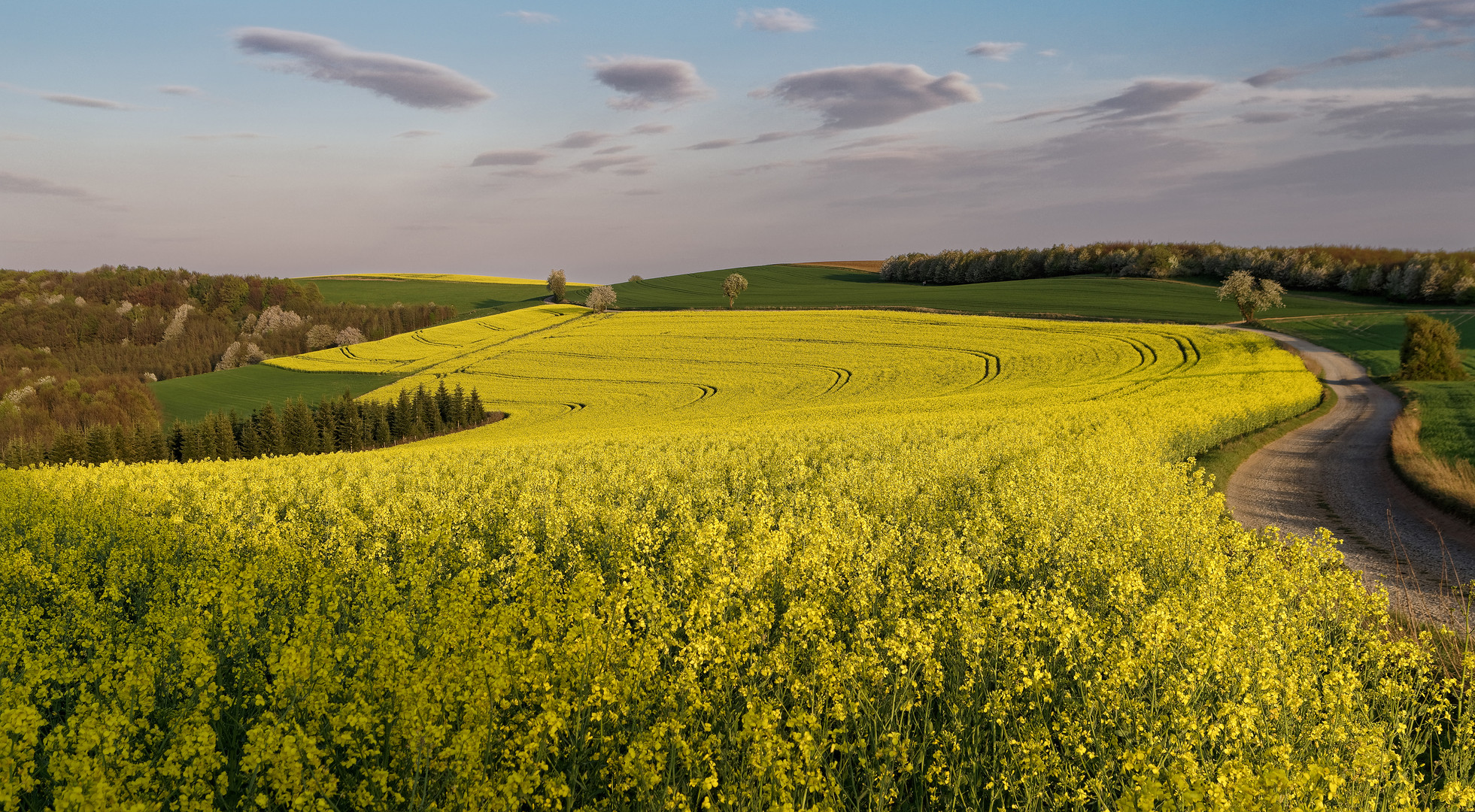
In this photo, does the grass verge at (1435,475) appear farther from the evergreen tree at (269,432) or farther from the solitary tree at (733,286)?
the solitary tree at (733,286)

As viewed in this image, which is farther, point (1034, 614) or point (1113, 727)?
point (1034, 614)

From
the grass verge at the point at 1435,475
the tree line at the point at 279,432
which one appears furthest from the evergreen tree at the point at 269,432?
the grass verge at the point at 1435,475

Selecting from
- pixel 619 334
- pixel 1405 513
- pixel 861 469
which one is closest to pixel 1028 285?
pixel 619 334

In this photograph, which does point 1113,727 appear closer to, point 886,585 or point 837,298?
point 886,585

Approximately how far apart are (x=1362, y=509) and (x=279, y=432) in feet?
235

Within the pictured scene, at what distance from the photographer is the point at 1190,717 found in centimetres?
541

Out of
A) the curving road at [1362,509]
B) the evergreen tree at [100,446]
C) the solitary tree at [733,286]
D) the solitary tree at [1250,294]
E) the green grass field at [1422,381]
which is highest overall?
the solitary tree at [733,286]

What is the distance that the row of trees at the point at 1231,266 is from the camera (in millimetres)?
87250

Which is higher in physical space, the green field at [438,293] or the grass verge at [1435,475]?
the green field at [438,293]

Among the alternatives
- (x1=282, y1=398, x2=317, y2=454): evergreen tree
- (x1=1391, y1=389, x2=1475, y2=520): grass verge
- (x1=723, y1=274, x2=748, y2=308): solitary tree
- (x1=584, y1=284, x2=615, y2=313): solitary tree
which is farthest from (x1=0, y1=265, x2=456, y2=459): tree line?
(x1=1391, y1=389, x2=1475, y2=520): grass verge

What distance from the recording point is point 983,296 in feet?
348

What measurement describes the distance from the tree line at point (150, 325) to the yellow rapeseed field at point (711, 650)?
83793 mm

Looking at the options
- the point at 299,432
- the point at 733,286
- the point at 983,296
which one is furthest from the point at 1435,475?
the point at 733,286

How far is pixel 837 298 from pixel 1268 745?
113m
